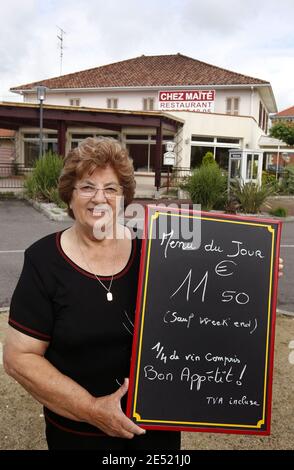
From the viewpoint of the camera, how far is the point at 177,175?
2381 cm

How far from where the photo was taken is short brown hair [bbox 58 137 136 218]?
184 centimetres

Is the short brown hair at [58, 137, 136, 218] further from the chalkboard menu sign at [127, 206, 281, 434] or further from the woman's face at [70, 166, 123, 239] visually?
the chalkboard menu sign at [127, 206, 281, 434]

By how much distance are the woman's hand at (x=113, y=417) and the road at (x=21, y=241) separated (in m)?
A: 4.36

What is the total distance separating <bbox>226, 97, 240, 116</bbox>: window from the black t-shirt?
27914mm

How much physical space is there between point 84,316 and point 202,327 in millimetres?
488

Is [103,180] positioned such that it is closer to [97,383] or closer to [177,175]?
[97,383]

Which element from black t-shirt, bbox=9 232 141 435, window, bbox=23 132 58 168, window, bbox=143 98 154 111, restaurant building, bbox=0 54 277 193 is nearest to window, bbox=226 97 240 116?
restaurant building, bbox=0 54 277 193

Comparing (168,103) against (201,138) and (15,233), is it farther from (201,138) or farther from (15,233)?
(15,233)

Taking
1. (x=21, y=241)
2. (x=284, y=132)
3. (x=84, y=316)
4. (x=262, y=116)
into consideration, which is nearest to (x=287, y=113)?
(x=262, y=116)

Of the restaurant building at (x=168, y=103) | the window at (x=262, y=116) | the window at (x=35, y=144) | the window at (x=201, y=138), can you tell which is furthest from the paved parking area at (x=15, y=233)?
the window at (x=262, y=116)

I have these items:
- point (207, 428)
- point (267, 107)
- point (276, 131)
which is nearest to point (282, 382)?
point (207, 428)

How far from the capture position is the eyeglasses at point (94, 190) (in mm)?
1893

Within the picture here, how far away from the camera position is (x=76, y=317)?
5.84 ft

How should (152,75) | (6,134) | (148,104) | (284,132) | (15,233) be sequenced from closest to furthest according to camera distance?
(15,233), (148,104), (284,132), (152,75), (6,134)
